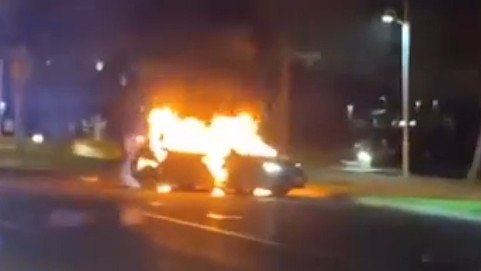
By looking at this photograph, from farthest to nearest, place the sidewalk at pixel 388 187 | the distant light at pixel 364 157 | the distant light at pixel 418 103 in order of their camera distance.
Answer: the distant light at pixel 418 103 → the distant light at pixel 364 157 → the sidewalk at pixel 388 187

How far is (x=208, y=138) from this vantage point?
120 ft

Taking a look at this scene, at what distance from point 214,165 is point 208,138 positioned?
8.36 feet

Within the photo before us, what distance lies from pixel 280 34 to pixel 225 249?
35.9 m

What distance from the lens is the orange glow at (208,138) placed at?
112 ft

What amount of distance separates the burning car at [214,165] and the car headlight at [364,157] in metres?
23.7

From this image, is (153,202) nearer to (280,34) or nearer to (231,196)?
(231,196)

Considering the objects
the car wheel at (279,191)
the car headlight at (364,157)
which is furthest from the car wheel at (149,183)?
the car headlight at (364,157)

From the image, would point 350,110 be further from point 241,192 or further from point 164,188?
point 241,192

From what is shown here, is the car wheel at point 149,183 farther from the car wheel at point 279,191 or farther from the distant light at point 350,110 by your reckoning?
the distant light at point 350,110

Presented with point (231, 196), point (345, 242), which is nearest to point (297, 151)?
point (231, 196)

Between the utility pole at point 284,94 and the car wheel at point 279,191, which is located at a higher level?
the utility pole at point 284,94

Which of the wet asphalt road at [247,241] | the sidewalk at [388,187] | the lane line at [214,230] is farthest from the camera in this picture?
the sidewalk at [388,187]

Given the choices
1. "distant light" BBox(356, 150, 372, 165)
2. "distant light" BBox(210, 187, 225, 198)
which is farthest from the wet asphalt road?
"distant light" BBox(356, 150, 372, 165)

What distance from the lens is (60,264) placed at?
16422 millimetres
